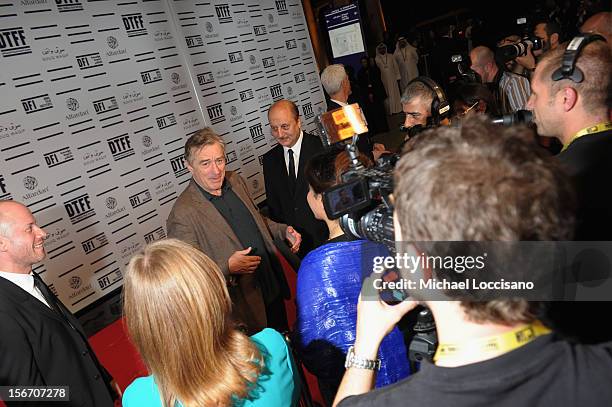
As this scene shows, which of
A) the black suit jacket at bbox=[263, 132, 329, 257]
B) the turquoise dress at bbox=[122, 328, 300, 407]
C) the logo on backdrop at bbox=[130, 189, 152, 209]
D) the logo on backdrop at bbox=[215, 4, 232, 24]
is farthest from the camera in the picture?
the logo on backdrop at bbox=[215, 4, 232, 24]

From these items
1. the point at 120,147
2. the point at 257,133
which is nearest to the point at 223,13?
the point at 257,133

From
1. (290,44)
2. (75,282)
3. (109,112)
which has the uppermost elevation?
(290,44)

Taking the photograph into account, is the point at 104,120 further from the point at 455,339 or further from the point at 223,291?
the point at 455,339

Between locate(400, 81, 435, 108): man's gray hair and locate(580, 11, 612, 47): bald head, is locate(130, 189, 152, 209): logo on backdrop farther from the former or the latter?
locate(580, 11, 612, 47): bald head

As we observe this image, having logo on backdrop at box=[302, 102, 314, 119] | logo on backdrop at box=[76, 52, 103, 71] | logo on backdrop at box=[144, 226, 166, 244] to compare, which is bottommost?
logo on backdrop at box=[144, 226, 166, 244]

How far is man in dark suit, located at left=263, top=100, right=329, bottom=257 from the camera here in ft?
10.1

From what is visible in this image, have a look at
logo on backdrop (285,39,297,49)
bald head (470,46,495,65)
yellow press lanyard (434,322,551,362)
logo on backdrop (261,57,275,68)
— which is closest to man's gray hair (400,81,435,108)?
bald head (470,46,495,65)

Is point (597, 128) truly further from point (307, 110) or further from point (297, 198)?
point (307, 110)

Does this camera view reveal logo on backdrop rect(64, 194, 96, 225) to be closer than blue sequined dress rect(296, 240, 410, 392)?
No

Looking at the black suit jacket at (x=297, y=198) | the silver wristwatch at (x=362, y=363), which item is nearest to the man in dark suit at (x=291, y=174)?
the black suit jacket at (x=297, y=198)

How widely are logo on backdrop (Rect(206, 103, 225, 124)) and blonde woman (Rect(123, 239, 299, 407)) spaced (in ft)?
11.4

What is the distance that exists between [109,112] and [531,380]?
372 cm

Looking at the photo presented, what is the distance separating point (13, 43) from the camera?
10.0 ft

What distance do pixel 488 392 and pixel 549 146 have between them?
Result: 8.62 feet
